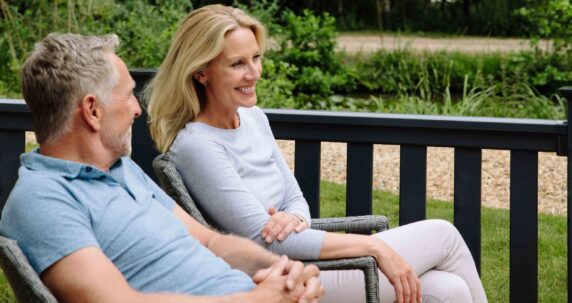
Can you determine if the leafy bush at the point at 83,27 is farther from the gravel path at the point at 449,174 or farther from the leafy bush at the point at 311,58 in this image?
the gravel path at the point at 449,174

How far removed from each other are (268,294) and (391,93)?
25.5ft

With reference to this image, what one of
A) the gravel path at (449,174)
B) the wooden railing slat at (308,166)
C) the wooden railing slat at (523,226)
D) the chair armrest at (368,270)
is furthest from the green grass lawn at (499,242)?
the chair armrest at (368,270)

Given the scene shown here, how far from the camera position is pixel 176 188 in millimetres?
2859

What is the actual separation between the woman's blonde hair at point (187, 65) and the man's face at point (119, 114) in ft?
2.14

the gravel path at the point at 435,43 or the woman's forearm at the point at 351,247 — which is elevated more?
the woman's forearm at the point at 351,247

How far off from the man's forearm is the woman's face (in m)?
0.51

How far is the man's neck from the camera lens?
224cm

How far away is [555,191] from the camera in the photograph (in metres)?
6.73

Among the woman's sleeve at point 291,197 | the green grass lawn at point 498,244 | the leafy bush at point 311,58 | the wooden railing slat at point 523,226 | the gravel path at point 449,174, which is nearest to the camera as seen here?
the woman's sleeve at point 291,197

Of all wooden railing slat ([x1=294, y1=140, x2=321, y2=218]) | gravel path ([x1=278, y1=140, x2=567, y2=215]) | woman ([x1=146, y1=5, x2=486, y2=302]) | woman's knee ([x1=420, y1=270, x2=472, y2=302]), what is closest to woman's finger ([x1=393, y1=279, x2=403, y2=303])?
woman ([x1=146, y1=5, x2=486, y2=302])

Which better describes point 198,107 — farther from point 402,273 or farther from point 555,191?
point 555,191

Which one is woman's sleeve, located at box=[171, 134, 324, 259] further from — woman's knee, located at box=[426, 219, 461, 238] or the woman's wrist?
woman's knee, located at box=[426, 219, 461, 238]

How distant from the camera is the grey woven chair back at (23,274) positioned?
6.66 ft

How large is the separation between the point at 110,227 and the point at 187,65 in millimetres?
850
